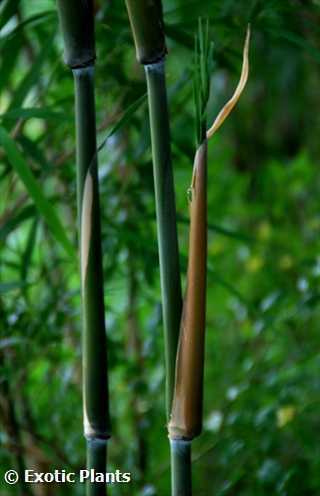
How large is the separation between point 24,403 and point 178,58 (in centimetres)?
75

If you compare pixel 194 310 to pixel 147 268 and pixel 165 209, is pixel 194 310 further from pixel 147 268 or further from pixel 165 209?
pixel 147 268

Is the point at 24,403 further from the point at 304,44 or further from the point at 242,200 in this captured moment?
the point at 242,200

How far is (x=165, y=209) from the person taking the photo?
1.49 feet

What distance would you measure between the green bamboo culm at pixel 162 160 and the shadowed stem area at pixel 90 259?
35mm

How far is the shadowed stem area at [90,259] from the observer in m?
0.46

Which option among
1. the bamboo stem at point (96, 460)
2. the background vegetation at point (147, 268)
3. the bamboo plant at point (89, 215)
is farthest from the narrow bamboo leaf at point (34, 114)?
the bamboo stem at point (96, 460)

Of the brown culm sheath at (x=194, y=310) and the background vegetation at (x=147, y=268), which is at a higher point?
the brown culm sheath at (x=194, y=310)

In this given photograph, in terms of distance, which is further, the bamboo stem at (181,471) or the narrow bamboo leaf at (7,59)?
the narrow bamboo leaf at (7,59)

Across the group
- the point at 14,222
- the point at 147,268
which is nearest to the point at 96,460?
the point at 14,222

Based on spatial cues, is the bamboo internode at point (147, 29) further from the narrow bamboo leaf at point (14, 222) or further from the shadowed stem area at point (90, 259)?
the narrow bamboo leaf at point (14, 222)

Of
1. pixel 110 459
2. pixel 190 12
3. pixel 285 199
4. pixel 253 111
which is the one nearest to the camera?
pixel 190 12

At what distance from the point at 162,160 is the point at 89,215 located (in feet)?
0.17

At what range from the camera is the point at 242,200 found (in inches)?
55.5

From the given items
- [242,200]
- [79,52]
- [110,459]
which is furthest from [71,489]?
[79,52]
